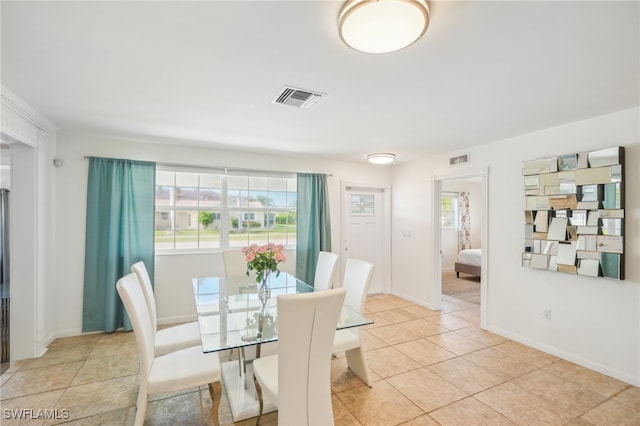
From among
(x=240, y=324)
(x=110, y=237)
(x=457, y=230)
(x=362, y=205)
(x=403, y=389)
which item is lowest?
(x=403, y=389)

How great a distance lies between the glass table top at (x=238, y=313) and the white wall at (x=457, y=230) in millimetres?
5886

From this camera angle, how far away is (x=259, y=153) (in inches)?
177

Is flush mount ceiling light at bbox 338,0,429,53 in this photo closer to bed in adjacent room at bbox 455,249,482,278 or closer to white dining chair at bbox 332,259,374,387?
white dining chair at bbox 332,259,374,387

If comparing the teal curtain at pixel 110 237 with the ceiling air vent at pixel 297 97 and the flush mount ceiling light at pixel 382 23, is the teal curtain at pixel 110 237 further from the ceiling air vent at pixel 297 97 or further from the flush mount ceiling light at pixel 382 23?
the flush mount ceiling light at pixel 382 23

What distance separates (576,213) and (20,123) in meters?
5.36

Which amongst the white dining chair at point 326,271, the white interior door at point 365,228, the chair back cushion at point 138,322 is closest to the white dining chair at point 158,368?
the chair back cushion at point 138,322

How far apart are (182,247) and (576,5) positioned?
14.6 feet

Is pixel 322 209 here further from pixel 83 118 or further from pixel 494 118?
pixel 83 118

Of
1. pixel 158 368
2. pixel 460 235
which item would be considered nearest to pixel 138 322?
pixel 158 368

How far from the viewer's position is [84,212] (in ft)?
11.8

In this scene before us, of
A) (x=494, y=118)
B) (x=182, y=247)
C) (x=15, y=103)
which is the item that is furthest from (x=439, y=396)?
(x=15, y=103)

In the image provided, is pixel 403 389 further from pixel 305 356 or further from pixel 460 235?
pixel 460 235

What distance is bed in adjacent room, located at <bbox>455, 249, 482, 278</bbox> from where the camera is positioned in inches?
258

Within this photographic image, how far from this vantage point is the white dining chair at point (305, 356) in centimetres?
153
